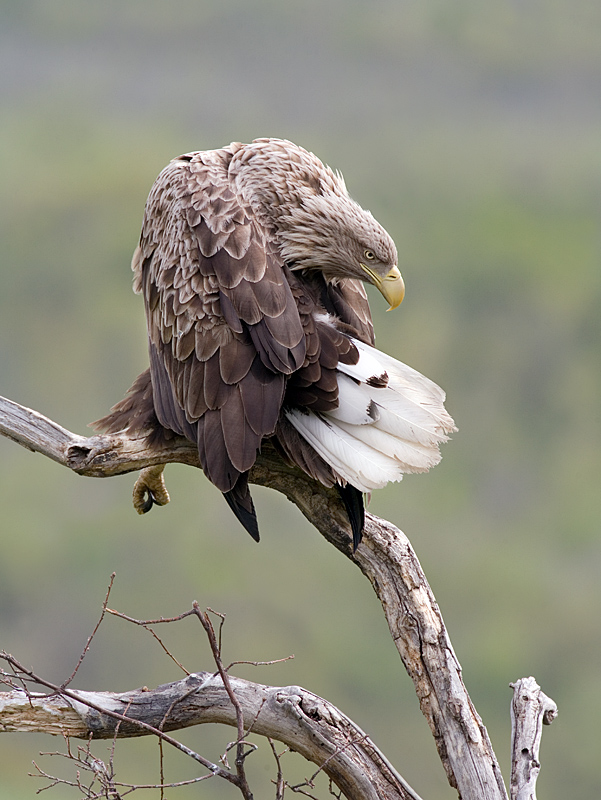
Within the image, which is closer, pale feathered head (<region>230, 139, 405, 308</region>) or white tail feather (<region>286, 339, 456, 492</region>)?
white tail feather (<region>286, 339, 456, 492</region>)

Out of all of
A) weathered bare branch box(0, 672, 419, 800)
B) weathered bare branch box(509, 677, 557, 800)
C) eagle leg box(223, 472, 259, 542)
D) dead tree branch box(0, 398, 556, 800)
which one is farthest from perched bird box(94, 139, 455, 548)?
weathered bare branch box(509, 677, 557, 800)

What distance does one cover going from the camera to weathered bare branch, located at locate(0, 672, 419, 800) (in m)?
2.25

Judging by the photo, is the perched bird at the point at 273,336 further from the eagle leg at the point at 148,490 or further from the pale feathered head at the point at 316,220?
the eagle leg at the point at 148,490

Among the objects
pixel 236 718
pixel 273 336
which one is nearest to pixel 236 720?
pixel 236 718

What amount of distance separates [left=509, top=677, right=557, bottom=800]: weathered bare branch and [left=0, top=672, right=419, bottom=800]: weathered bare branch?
289 millimetres

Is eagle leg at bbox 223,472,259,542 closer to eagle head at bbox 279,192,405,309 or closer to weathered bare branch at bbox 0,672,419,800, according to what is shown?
weathered bare branch at bbox 0,672,419,800

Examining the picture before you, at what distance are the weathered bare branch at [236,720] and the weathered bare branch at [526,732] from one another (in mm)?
289

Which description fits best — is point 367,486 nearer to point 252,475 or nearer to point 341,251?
point 252,475

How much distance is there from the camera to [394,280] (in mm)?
2412

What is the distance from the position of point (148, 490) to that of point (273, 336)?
3.73 ft

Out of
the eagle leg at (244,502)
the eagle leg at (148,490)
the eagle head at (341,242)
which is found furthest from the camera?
the eagle leg at (148,490)

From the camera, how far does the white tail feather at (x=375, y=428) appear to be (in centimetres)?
219

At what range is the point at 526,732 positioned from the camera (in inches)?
93.3

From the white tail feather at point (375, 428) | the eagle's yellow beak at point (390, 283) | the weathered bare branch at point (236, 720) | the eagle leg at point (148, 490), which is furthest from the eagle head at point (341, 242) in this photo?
the weathered bare branch at point (236, 720)
